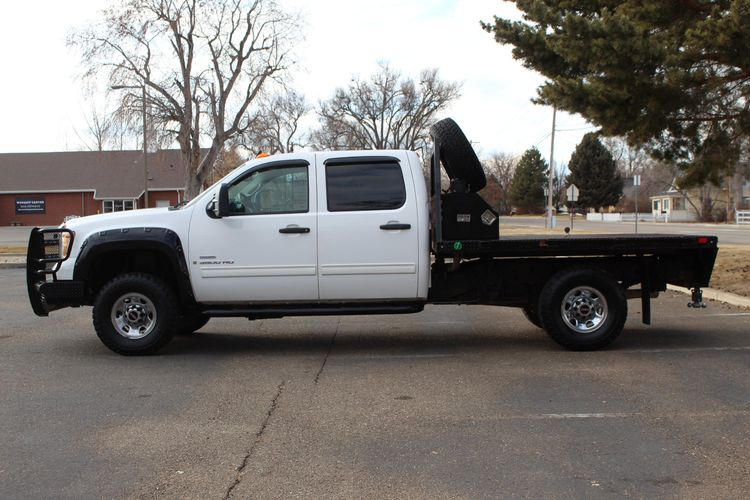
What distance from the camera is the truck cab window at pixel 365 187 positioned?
24.5 feet

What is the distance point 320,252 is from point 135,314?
220 centimetres

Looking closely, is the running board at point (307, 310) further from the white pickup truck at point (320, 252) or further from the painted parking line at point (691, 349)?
the painted parking line at point (691, 349)

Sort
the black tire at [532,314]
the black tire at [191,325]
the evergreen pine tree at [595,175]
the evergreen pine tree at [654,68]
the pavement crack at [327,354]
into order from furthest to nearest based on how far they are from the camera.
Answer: the evergreen pine tree at [595,175] → the evergreen pine tree at [654,68] → the black tire at [191,325] → the black tire at [532,314] → the pavement crack at [327,354]

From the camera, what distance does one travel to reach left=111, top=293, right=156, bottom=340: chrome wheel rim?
7.61 meters

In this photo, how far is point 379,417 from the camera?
5371mm

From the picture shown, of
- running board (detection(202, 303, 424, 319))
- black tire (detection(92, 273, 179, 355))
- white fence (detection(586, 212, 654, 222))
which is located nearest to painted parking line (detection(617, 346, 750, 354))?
running board (detection(202, 303, 424, 319))

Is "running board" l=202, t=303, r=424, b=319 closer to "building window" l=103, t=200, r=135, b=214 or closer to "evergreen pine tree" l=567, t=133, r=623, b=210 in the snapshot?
"building window" l=103, t=200, r=135, b=214

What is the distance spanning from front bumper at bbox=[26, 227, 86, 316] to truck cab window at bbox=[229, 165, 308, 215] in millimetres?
1901

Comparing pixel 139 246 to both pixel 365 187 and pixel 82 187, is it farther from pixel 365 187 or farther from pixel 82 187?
pixel 82 187

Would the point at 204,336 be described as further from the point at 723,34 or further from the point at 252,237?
the point at 723,34

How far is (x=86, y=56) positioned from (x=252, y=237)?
34.7 meters

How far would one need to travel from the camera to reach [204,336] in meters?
9.05

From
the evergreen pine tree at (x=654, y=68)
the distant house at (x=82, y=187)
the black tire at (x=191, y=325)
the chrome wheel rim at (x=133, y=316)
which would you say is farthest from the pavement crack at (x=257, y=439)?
the distant house at (x=82, y=187)

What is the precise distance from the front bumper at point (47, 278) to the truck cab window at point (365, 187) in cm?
289
